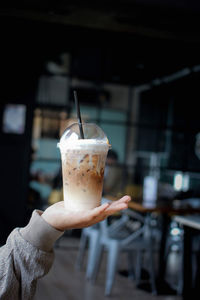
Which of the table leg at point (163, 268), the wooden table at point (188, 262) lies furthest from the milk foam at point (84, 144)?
the table leg at point (163, 268)

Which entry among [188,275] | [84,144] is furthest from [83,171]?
[188,275]

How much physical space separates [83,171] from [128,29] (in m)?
5.11

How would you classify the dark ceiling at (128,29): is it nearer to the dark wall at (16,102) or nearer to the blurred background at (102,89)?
the blurred background at (102,89)

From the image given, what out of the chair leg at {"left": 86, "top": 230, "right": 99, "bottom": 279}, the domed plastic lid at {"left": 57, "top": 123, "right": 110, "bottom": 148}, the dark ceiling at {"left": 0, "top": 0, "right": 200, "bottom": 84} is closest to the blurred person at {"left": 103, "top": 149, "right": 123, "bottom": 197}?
the dark ceiling at {"left": 0, "top": 0, "right": 200, "bottom": 84}

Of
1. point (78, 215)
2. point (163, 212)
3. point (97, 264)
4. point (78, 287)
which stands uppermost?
point (78, 215)

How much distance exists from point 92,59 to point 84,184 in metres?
5.94

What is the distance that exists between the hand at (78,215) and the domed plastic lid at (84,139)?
188mm

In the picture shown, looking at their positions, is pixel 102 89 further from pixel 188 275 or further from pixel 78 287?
pixel 188 275

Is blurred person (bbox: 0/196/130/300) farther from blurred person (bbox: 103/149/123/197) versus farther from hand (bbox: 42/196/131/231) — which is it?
blurred person (bbox: 103/149/123/197)

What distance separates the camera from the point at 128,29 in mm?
5824

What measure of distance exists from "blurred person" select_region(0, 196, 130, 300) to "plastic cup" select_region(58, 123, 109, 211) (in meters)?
0.09

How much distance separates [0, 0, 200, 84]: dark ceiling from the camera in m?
5.13

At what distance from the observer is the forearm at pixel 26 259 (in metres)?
0.96

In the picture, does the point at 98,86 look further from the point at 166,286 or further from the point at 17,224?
the point at 166,286
